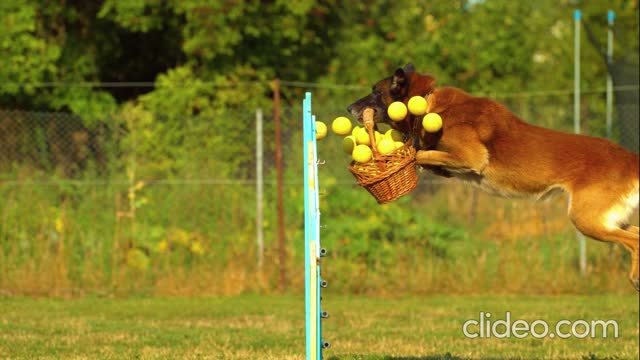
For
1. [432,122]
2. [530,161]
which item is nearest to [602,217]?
[530,161]

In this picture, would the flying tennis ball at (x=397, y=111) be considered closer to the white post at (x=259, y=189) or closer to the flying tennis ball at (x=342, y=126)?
the flying tennis ball at (x=342, y=126)

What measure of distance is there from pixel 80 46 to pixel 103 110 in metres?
1.70

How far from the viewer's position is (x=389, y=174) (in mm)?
7184

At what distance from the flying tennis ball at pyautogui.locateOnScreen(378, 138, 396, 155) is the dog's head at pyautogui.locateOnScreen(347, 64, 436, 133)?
1.27 ft

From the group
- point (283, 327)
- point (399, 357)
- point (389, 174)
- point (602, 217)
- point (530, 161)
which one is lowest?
point (399, 357)

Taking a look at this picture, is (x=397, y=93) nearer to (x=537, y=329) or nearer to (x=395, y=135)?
(x=395, y=135)

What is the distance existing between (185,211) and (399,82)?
7.24 m

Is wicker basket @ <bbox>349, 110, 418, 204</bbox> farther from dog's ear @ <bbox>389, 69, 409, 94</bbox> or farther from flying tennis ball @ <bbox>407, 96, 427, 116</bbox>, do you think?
dog's ear @ <bbox>389, 69, 409, 94</bbox>

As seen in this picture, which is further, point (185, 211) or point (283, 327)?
point (185, 211)

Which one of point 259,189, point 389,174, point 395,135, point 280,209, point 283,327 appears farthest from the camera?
point 259,189

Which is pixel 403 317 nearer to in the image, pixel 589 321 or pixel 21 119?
pixel 589 321

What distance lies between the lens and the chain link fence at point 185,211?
14.2 meters

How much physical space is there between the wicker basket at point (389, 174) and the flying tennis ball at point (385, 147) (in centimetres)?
4

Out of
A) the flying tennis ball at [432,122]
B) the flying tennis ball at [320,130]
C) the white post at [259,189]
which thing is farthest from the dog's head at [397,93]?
the white post at [259,189]
